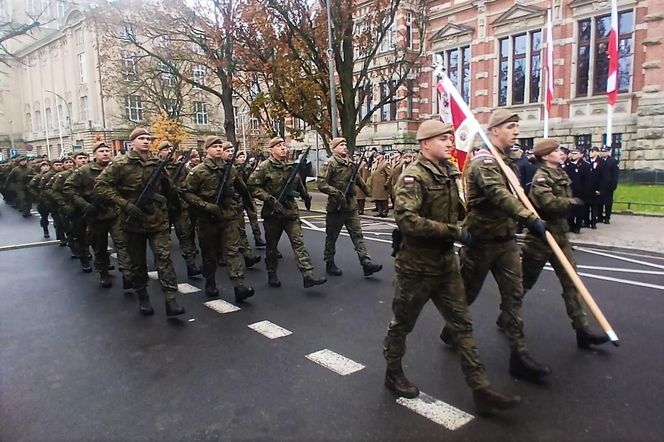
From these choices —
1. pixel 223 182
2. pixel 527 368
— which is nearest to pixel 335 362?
pixel 527 368

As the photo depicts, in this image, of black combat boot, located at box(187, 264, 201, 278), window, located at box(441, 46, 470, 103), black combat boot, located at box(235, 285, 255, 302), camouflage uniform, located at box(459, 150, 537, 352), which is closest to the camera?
camouflage uniform, located at box(459, 150, 537, 352)

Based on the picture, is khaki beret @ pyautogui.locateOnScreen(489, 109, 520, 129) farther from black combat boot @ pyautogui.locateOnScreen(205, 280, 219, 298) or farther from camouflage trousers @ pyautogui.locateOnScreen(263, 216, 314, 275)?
black combat boot @ pyautogui.locateOnScreen(205, 280, 219, 298)

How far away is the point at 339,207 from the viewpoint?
741cm

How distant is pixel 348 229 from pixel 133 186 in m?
3.07

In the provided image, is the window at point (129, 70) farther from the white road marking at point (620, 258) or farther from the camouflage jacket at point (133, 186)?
the white road marking at point (620, 258)

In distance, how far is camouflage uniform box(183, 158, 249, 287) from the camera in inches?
246

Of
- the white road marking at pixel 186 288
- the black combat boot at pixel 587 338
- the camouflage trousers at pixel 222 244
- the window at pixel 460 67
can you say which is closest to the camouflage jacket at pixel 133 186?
the camouflage trousers at pixel 222 244

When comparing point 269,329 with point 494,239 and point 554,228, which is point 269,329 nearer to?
point 494,239

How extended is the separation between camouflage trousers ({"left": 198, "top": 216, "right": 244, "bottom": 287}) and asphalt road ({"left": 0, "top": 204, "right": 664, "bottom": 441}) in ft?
1.25

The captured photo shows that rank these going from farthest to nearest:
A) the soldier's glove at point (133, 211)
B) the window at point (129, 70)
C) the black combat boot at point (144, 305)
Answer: the window at point (129, 70) < the black combat boot at point (144, 305) < the soldier's glove at point (133, 211)

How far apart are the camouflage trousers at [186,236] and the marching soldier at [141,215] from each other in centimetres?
194

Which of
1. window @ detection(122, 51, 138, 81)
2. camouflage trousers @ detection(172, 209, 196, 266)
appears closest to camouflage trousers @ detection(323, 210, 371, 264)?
camouflage trousers @ detection(172, 209, 196, 266)

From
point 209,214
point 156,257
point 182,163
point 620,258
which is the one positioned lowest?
point 620,258

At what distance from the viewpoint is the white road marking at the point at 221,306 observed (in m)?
5.91
